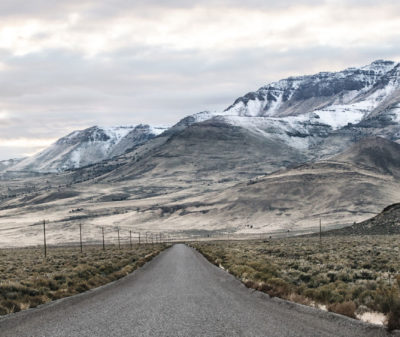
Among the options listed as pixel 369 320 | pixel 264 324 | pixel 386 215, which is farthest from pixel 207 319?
pixel 386 215

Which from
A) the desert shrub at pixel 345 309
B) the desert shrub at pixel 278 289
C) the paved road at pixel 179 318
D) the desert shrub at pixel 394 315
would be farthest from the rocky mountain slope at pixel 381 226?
the desert shrub at pixel 394 315

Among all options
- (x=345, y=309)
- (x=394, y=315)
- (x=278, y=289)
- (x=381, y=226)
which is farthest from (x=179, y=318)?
(x=381, y=226)

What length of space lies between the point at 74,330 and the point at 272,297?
28.4ft

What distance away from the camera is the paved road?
12.8m

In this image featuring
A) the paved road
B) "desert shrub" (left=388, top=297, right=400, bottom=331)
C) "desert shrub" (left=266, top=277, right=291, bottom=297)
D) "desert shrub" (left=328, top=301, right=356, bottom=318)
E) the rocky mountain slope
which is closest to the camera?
"desert shrub" (left=388, top=297, right=400, bottom=331)

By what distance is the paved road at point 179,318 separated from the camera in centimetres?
1282

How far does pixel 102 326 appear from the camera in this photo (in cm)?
1404

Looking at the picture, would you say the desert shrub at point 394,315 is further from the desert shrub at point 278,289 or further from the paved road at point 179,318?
the desert shrub at point 278,289

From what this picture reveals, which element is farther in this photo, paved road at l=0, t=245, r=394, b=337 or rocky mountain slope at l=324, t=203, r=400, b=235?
rocky mountain slope at l=324, t=203, r=400, b=235

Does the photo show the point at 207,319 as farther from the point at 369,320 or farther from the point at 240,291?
the point at 240,291

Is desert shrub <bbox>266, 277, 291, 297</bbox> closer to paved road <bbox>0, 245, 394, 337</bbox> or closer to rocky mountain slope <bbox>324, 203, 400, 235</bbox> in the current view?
paved road <bbox>0, 245, 394, 337</bbox>

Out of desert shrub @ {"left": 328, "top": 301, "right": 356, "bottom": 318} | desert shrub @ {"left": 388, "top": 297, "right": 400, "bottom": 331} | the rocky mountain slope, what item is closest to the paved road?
desert shrub @ {"left": 388, "top": 297, "right": 400, "bottom": 331}

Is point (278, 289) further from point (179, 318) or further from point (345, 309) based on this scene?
point (179, 318)

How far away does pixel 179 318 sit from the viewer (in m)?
15.1
